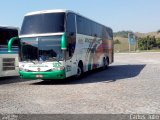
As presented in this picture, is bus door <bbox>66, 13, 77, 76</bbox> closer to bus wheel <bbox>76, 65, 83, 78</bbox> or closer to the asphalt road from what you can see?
bus wheel <bbox>76, 65, 83, 78</bbox>

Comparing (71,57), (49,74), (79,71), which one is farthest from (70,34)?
(79,71)

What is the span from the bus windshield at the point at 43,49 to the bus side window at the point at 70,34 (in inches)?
26.8

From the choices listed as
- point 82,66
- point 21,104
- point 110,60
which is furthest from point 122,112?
point 110,60

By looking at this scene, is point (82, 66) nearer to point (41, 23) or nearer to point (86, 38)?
point (86, 38)

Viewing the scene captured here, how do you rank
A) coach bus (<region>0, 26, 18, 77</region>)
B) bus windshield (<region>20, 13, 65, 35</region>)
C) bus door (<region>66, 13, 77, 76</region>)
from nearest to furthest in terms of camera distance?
bus windshield (<region>20, 13, 65, 35</region>), bus door (<region>66, 13, 77, 76</region>), coach bus (<region>0, 26, 18, 77</region>)

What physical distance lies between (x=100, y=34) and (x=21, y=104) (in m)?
14.3

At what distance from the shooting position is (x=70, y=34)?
17.0 m

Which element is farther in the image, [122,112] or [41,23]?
[41,23]

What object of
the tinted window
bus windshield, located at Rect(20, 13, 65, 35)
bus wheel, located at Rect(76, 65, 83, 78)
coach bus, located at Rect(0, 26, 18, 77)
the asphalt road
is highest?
bus windshield, located at Rect(20, 13, 65, 35)

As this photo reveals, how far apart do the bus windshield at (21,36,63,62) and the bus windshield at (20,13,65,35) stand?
36cm

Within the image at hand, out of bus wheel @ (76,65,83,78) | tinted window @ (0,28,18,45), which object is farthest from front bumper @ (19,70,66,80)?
tinted window @ (0,28,18,45)

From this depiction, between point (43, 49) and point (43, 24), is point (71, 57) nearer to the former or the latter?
point (43, 49)

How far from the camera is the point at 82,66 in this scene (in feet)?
63.9

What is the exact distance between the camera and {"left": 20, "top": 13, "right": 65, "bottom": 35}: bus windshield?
1639 centimetres
